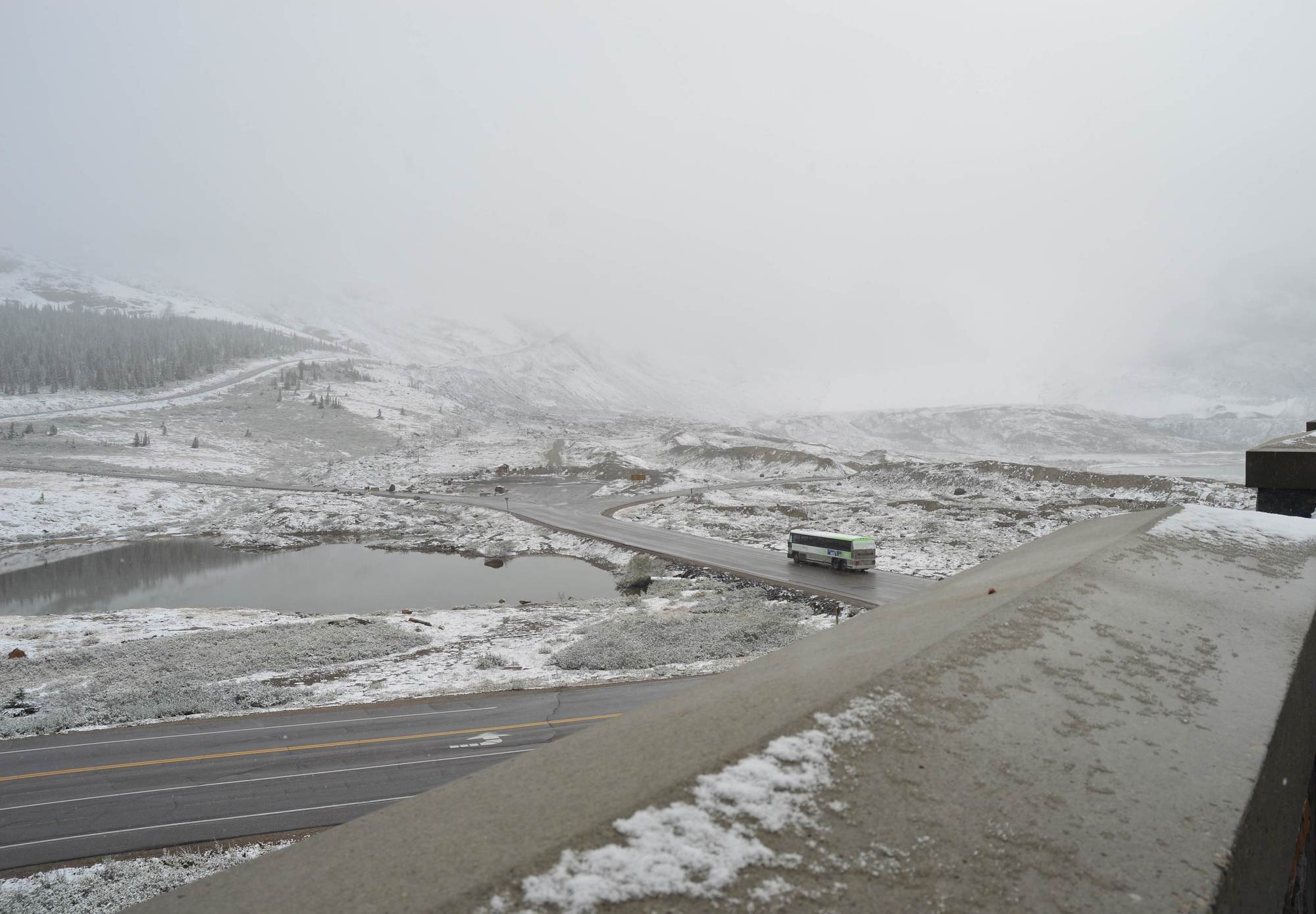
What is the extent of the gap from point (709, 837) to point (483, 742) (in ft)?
55.9

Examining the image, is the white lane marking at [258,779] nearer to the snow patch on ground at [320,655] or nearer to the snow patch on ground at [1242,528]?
the snow patch on ground at [320,655]

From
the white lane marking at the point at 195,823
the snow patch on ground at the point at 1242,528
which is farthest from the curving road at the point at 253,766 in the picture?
the snow patch on ground at the point at 1242,528

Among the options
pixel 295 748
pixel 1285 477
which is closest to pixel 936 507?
pixel 1285 477

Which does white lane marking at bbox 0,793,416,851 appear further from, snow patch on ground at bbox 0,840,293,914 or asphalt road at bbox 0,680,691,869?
snow patch on ground at bbox 0,840,293,914

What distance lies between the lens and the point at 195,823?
13523mm

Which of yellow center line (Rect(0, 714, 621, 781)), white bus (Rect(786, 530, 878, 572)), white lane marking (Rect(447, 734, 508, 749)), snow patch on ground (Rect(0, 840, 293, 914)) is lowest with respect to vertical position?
yellow center line (Rect(0, 714, 621, 781))

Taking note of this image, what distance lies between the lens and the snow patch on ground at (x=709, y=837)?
2221 millimetres

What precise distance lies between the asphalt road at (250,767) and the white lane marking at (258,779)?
3 cm

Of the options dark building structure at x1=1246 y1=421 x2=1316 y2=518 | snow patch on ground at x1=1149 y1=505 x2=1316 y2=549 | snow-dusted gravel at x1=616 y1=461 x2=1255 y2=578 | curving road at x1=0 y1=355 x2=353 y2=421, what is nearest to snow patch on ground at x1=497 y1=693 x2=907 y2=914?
snow patch on ground at x1=1149 y1=505 x2=1316 y2=549

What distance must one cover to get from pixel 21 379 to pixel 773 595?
625 ft

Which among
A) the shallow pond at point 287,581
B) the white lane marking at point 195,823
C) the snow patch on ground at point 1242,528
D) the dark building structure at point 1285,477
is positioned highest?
the dark building structure at point 1285,477

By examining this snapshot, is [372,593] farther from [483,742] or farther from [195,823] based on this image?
[195,823]

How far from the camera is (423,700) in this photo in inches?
818

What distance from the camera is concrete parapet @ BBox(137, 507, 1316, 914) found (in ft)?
7.39
